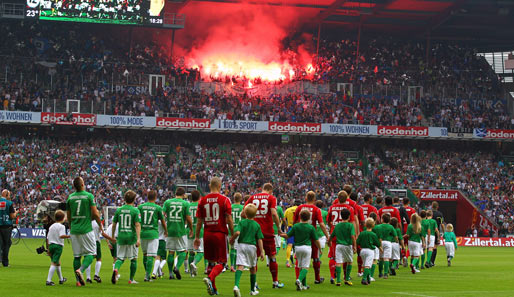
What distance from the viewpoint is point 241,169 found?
5700cm

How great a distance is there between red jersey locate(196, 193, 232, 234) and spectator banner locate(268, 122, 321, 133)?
144ft

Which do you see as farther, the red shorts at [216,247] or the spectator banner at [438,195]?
the spectator banner at [438,195]

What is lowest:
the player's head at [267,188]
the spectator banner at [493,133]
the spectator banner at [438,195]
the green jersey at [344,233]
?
the green jersey at [344,233]

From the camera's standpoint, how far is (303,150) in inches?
2408

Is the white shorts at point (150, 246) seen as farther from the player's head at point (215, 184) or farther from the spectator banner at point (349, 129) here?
the spectator banner at point (349, 129)

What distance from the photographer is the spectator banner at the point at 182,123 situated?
2263 inches

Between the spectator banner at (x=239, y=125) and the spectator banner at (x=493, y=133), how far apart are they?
55.3 feet

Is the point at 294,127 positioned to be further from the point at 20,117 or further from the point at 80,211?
the point at 80,211

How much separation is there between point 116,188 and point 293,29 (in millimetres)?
24764

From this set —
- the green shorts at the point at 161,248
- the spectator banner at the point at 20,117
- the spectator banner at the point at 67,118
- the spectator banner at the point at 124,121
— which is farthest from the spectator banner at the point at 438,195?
the green shorts at the point at 161,248

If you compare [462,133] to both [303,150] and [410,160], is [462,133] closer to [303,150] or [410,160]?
[410,160]

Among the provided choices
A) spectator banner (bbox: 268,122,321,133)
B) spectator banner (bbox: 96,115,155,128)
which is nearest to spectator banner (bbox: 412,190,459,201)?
spectator banner (bbox: 268,122,321,133)

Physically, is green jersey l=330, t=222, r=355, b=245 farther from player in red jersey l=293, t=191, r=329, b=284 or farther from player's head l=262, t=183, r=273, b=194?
player's head l=262, t=183, r=273, b=194

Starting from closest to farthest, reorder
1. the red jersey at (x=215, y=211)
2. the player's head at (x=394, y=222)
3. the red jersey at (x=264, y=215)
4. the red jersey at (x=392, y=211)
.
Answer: the red jersey at (x=215, y=211), the red jersey at (x=264, y=215), the player's head at (x=394, y=222), the red jersey at (x=392, y=211)
